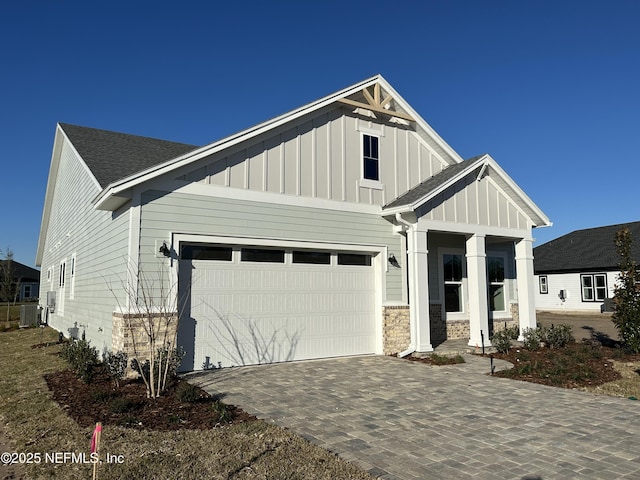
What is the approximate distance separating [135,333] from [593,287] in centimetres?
2949

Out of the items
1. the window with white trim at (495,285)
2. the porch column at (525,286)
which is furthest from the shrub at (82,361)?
the window with white trim at (495,285)

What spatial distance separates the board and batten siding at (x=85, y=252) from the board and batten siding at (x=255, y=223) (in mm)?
616

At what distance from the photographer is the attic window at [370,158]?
40.8 ft

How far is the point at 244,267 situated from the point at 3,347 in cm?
994

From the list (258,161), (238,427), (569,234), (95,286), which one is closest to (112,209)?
(95,286)

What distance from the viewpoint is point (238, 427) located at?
5.72 meters

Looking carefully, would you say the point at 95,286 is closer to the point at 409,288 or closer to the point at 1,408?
the point at 1,408

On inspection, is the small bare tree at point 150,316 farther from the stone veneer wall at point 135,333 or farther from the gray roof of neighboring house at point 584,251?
the gray roof of neighboring house at point 584,251

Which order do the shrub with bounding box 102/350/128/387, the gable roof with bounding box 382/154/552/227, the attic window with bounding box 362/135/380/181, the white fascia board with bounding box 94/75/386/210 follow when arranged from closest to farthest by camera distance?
the shrub with bounding box 102/350/128/387 < the white fascia board with bounding box 94/75/386/210 < the gable roof with bounding box 382/154/552/227 < the attic window with bounding box 362/135/380/181

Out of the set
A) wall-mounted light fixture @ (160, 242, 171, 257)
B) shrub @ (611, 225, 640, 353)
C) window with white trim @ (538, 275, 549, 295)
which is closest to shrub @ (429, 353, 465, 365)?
shrub @ (611, 225, 640, 353)

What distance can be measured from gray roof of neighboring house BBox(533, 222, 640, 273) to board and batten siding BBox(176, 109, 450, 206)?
20.7 meters

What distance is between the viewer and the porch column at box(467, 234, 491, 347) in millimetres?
12460

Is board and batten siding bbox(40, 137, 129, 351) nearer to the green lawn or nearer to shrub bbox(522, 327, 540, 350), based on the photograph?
the green lawn

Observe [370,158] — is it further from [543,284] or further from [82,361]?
[543,284]
